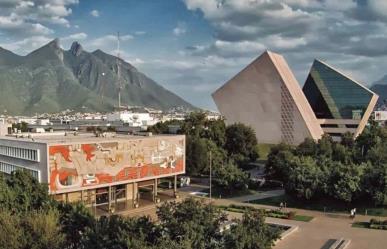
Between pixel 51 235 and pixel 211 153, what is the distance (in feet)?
103

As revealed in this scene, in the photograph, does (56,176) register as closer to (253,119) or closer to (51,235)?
(51,235)

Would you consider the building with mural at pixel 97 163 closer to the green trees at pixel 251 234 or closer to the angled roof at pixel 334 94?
the green trees at pixel 251 234

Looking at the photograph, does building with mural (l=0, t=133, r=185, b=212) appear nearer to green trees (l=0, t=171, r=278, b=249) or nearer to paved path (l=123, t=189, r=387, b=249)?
paved path (l=123, t=189, r=387, b=249)

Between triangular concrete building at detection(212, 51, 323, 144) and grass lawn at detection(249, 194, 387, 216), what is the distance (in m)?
33.7

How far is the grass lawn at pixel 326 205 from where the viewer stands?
34.8 meters

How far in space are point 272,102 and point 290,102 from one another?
11.7 ft

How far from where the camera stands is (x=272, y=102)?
75250mm

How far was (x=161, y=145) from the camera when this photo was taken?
4175 centimetres

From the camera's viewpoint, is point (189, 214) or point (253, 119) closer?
point (189, 214)

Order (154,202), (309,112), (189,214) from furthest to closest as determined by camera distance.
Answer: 1. (309,112)
2. (154,202)
3. (189,214)

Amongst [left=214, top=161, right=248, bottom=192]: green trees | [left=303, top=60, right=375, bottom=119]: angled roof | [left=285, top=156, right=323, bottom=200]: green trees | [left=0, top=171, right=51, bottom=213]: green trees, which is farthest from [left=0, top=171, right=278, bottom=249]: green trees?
[left=303, top=60, right=375, bottom=119]: angled roof

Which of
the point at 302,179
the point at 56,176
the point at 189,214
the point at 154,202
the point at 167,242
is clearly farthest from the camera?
the point at 154,202

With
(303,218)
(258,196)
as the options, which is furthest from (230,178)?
(303,218)

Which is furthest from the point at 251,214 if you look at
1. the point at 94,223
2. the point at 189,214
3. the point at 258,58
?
the point at 258,58
